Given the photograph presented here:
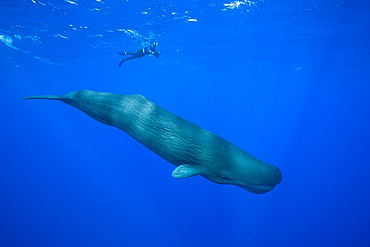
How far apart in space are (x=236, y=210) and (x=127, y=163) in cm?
1544

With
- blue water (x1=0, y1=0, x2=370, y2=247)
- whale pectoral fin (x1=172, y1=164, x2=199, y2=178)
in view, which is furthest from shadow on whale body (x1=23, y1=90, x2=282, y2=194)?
blue water (x1=0, y1=0, x2=370, y2=247)

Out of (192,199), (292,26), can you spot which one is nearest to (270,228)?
(192,199)

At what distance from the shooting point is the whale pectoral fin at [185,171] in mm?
2082

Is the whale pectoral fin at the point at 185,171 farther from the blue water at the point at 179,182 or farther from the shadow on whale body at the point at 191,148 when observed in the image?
the blue water at the point at 179,182

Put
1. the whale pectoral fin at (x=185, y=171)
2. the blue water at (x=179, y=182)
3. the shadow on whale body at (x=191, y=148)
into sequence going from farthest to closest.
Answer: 1. the blue water at (x=179, y=182)
2. the shadow on whale body at (x=191, y=148)
3. the whale pectoral fin at (x=185, y=171)

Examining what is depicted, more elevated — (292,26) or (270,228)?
(292,26)

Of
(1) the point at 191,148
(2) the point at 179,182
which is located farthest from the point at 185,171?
(2) the point at 179,182

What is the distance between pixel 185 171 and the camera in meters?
2.19

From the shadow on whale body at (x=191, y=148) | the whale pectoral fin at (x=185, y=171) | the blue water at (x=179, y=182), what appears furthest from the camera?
the blue water at (x=179, y=182)

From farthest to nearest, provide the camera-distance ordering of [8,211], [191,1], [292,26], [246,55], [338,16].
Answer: [246,55] < [8,211] < [292,26] < [338,16] < [191,1]

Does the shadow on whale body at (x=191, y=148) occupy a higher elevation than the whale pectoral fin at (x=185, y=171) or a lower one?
higher

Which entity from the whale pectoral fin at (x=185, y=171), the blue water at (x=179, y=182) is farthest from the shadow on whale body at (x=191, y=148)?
the blue water at (x=179, y=182)

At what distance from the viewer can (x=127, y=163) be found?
24.2 meters

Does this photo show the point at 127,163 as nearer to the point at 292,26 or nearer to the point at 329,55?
the point at 292,26
